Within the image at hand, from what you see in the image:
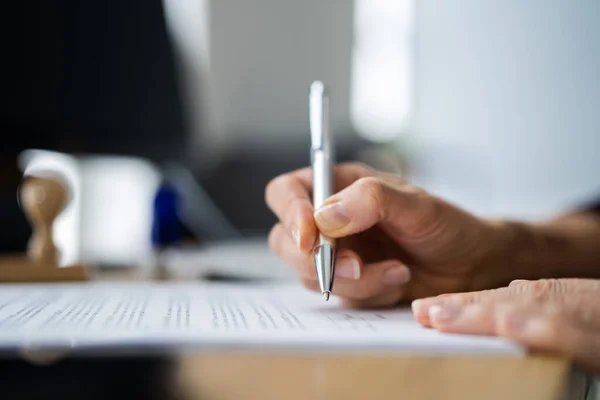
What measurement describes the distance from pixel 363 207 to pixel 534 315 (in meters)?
0.15

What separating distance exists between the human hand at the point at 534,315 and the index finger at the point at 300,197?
106 mm

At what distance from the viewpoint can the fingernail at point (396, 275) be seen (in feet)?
1.44

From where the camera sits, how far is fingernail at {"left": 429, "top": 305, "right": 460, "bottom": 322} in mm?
299

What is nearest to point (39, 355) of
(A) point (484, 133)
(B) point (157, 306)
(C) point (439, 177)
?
(B) point (157, 306)

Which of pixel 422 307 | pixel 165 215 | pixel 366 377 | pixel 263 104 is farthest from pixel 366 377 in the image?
pixel 263 104

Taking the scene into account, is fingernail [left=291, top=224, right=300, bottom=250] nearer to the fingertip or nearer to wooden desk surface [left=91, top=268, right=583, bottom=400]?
the fingertip

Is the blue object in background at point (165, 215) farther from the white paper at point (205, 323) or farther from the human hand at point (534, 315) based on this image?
the human hand at point (534, 315)

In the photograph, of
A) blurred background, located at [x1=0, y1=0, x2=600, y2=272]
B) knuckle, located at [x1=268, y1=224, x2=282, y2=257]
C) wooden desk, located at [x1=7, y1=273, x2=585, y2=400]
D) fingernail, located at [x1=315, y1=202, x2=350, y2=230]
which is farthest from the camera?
blurred background, located at [x1=0, y1=0, x2=600, y2=272]

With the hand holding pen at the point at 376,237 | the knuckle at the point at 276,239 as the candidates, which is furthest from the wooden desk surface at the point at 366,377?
the knuckle at the point at 276,239

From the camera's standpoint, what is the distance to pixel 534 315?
267 millimetres

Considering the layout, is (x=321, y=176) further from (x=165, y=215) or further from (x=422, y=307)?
(x=165, y=215)

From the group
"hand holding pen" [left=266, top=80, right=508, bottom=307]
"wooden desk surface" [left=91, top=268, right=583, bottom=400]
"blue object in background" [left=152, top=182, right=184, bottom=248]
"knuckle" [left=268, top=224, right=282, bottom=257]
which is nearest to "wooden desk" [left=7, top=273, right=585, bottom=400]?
"wooden desk surface" [left=91, top=268, right=583, bottom=400]

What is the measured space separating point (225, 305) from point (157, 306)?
5cm

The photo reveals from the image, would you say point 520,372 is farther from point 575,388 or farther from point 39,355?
point 39,355
